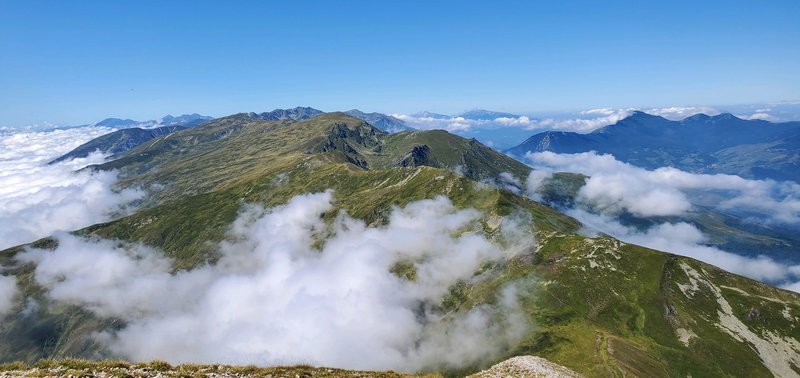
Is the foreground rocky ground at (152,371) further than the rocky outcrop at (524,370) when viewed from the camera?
No

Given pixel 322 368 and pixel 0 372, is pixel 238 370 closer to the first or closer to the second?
pixel 322 368

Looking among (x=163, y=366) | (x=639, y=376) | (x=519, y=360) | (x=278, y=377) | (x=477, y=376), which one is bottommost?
(x=639, y=376)

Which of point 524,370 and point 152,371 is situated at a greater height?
point 152,371

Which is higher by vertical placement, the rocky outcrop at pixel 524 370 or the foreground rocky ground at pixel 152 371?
the foreground rocky ground at pixel 152 371

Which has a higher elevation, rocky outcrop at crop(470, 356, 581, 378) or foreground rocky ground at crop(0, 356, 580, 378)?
foreground rocky ground at crop(0, 356, 580, 378)

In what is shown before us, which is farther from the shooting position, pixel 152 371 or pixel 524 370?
pixel 524 370

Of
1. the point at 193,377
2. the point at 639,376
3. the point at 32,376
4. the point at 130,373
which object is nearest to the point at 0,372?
the point at 32,376

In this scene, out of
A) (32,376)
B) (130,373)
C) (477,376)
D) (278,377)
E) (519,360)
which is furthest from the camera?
(519,360)

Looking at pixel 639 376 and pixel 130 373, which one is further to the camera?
pixel 639 376

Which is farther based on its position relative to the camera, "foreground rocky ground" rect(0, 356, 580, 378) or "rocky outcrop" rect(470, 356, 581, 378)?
"rocky outcrop" rect(470, 356, 581, 378)

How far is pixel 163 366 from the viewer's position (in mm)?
37125

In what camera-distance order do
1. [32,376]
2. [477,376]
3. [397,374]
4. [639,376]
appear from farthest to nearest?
1. [639,376]
2. [477,376]
3. [397,374]
4. [32,376]

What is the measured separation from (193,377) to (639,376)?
725ft

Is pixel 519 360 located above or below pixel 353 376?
below
